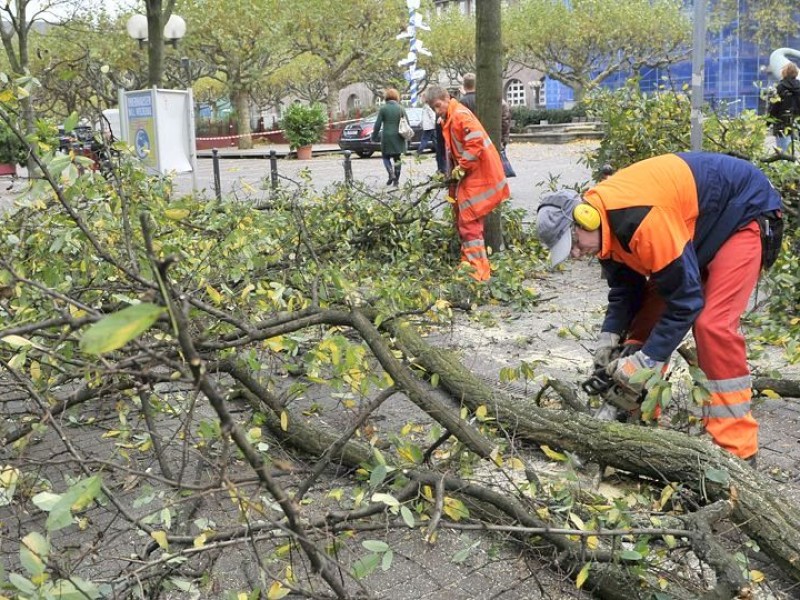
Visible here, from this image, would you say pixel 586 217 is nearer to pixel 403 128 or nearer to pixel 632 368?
pixel 632 368

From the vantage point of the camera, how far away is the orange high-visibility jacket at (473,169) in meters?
7.43

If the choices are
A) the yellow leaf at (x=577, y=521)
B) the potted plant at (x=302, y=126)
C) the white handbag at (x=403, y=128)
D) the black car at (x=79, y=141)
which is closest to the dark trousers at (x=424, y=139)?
the white handbag at (x=403, y=128)

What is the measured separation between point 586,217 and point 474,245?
13.3 feet

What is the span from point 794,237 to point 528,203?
655 cm

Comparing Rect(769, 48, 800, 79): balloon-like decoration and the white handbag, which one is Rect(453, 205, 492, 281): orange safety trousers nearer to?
Rect(769, 48, 800, 79): balloon-like decoration

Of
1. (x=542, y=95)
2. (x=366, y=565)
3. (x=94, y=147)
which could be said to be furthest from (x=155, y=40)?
(x=542, y=95)

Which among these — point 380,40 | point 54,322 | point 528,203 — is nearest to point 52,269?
point 54,322

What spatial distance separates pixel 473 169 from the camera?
754 centimetres

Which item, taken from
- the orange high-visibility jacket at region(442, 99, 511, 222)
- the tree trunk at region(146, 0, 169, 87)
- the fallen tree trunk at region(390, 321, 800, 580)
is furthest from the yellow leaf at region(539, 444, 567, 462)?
the tree trunk at region(146, 0, 169, 87)

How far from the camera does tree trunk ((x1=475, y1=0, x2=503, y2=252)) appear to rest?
326 inches

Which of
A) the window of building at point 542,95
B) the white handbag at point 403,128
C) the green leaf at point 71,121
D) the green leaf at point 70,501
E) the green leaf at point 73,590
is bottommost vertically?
the green leaf at point 73,590

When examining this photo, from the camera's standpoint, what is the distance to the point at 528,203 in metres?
12.8

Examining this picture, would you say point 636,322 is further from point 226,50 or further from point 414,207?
point 226,50

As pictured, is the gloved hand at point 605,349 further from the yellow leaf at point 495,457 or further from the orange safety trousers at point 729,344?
the yellow leaf at point 495,457
